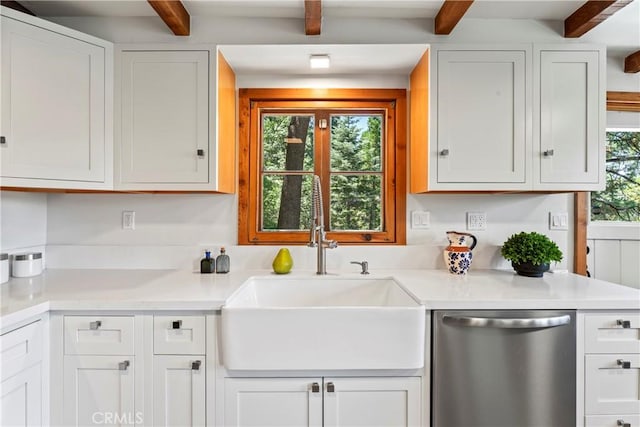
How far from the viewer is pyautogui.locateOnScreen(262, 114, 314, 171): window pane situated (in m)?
2.10

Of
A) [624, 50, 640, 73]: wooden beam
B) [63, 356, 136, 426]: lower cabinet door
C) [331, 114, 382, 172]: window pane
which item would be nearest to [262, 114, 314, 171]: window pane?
[331, 114, 382, 172]: window pane

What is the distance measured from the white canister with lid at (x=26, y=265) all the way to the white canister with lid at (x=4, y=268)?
9 centimetres

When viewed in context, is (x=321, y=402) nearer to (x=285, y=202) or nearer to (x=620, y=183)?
(x=285, y=202)

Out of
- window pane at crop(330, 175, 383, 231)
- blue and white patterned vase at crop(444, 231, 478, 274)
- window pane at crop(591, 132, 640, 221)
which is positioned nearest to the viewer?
blue and white patterned vase at crop(444, 231, 478, 274)

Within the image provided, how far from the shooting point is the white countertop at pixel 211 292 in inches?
52.1

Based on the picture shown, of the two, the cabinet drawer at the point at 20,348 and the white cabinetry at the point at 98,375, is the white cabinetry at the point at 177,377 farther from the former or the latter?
the cabinet drawer at the point at 20,348

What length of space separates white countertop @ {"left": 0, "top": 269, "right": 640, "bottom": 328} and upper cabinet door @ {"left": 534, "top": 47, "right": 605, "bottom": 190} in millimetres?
534

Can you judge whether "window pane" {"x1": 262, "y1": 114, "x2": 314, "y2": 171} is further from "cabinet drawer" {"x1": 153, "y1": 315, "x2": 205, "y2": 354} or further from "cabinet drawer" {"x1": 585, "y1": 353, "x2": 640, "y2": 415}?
"cabinet drawer" {"x1": 585, "y1": 353, "x2": 640, "y2": 415}

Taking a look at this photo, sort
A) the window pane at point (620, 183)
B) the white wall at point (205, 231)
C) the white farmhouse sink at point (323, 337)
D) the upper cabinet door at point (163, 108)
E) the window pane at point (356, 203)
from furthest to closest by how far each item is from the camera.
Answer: the window pane at point (620, 183)
the window pane at point (356, 203)
the white wall at point (205, 231)
the upper cabinet door at point (163, 108)
the white farmhouse sink at point (323, 337)

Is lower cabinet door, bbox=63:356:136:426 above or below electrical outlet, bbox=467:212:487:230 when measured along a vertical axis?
below

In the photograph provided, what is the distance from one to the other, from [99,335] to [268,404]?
0.71 metres

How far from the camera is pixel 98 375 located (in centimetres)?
133

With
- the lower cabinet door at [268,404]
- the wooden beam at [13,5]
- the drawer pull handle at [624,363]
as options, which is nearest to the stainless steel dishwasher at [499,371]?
the drawer pull handle at [624,363]

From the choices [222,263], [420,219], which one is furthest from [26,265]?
[420,219]
